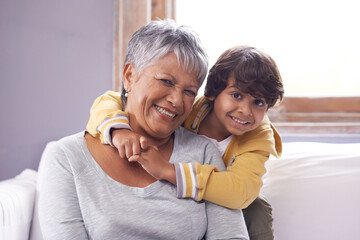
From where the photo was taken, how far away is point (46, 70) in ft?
7.97

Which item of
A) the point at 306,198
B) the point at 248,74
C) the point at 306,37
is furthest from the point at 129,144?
the point at 306,37

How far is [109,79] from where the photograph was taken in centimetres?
248

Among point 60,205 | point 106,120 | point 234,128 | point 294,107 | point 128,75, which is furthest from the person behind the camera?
point 294,107

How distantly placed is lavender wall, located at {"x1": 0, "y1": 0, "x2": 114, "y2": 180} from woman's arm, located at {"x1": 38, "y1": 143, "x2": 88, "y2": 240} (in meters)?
1.35

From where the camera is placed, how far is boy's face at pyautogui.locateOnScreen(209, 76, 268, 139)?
1.44m

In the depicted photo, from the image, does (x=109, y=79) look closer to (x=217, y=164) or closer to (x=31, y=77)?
(x=31, y=77)

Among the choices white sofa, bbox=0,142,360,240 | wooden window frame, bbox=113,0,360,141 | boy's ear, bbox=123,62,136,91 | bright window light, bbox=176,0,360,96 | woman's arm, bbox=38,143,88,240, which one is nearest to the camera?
woman's arm, bbox=38,143,88,240

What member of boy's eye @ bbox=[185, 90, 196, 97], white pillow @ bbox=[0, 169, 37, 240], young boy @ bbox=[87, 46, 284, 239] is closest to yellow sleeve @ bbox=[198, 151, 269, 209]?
young boy @ bbox=[87, 46, 284, 239]

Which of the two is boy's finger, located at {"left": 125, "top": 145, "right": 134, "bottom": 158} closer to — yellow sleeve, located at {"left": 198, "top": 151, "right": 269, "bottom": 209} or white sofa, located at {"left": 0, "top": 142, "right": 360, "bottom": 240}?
Result: yellow sleeve, located at {"left": 198, "top": 151, "right": 269, "bottom": 209}

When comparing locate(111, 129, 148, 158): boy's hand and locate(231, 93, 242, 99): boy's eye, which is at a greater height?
locate(231, 93, 242, 99): boy's eye

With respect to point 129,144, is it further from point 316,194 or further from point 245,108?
point 316,194

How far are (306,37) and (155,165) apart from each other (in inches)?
65.8

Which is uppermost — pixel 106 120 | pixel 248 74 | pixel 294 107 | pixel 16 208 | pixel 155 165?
pixel 248 74

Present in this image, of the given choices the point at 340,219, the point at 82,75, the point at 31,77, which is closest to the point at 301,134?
the point at 340,219
